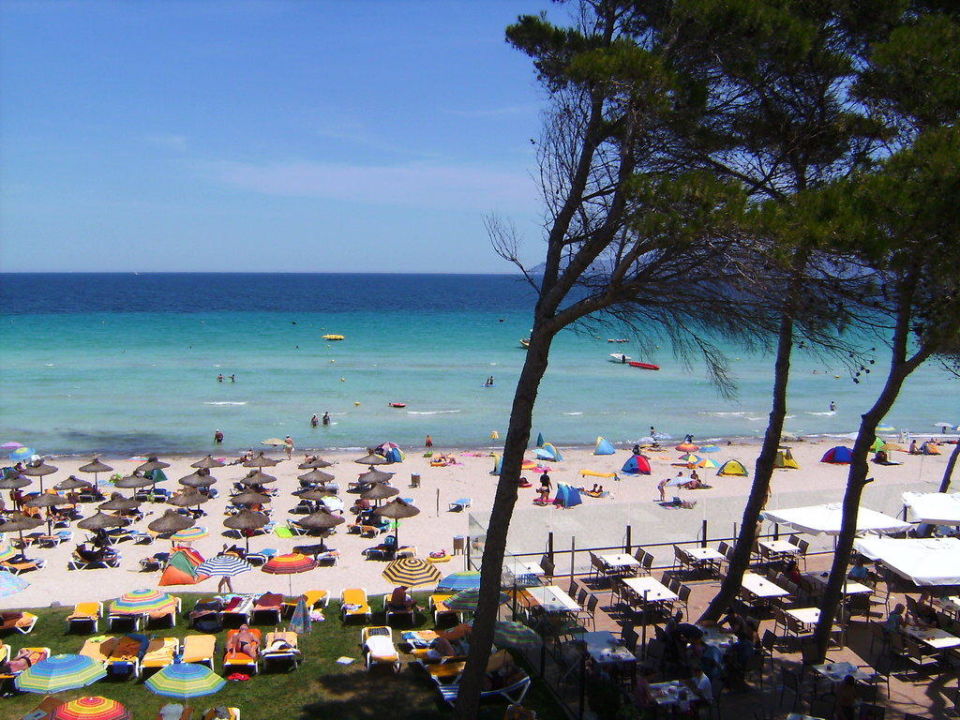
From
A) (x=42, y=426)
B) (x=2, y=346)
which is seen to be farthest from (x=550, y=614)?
(x=2, y=346)

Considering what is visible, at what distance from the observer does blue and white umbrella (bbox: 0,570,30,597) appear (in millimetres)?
12734

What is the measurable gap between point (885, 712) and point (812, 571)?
560 cm

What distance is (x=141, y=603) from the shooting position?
11.9m

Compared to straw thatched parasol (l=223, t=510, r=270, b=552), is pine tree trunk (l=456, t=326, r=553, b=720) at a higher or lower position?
higher

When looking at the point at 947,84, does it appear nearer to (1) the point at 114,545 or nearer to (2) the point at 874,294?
(2) the point at 874,294

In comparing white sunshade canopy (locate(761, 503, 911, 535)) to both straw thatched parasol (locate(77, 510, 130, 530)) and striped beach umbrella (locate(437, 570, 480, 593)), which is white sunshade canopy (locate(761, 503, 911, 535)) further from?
straw thatched parasol (locate(77, 510, 130, 530))

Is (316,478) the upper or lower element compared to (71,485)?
upper

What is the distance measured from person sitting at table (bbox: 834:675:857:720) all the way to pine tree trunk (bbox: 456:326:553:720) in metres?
3.85

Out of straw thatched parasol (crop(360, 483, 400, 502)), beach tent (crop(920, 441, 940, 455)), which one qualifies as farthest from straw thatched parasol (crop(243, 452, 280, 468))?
beach tent (crop(920, 441, 940, 455))

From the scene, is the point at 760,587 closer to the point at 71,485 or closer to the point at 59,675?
the point at 59,675

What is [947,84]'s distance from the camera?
7.84m

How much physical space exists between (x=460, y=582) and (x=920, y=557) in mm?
6750

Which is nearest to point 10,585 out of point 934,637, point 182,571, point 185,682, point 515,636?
point 182,571

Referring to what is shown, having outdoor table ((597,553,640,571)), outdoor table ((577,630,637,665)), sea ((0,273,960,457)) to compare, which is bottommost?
sea ((0,273,960,457))
